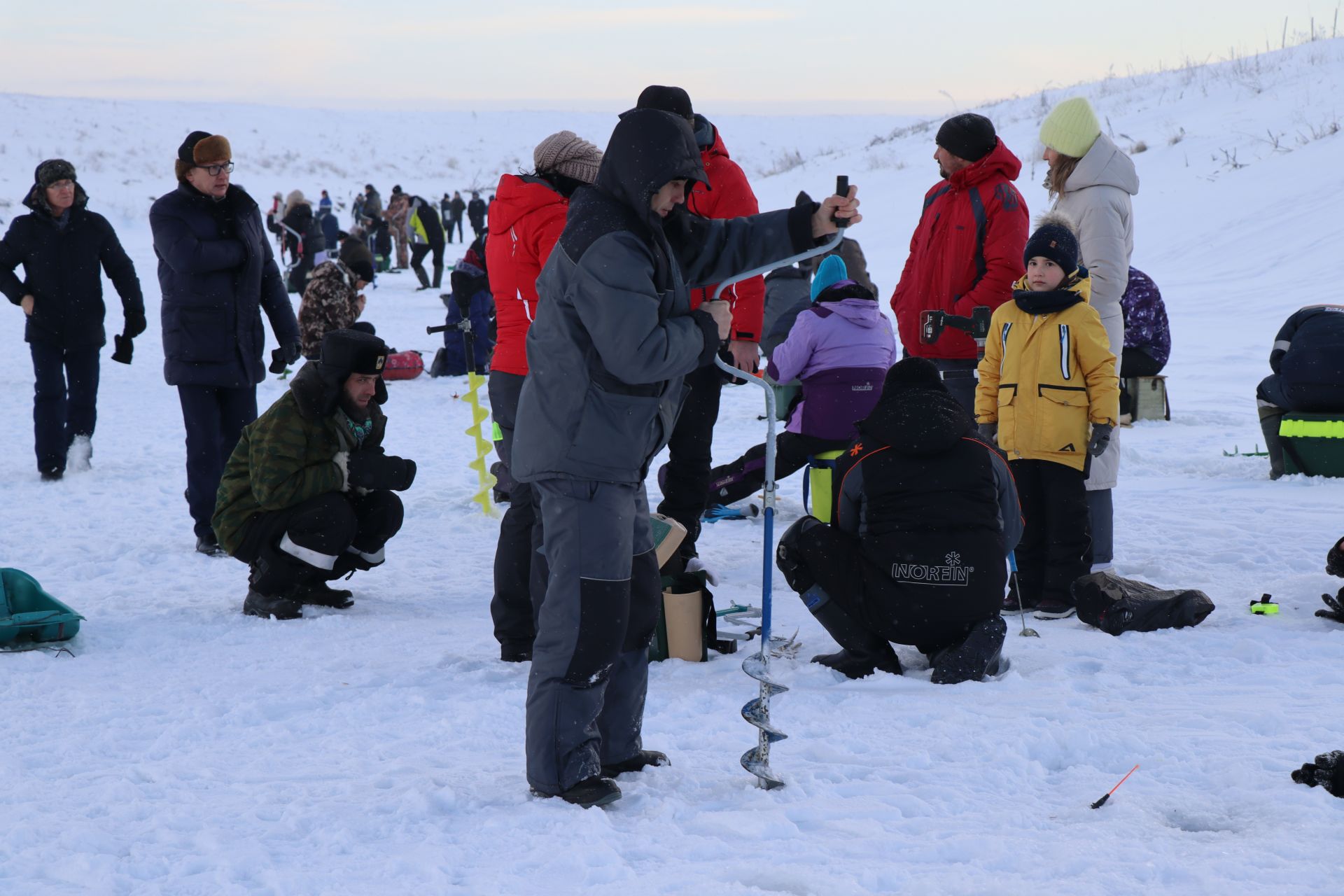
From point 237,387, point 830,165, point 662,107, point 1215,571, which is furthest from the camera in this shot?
point 830,165

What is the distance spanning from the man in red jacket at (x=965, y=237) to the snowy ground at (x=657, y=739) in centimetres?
129

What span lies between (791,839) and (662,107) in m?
2.84

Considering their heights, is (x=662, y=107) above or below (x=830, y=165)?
below

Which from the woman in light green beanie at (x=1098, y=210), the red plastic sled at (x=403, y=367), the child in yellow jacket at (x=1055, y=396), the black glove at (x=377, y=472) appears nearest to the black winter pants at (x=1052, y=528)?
the child in yellow jacket at (x=1055, y=396)

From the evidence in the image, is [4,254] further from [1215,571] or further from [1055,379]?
[1215,571]

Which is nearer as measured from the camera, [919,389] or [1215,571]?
[919,389]

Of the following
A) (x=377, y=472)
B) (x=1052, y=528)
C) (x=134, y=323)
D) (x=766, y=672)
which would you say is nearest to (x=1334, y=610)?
(x=1052, y=528)

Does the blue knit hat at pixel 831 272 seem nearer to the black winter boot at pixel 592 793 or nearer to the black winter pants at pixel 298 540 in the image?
the black winter pants at pixel 298 540

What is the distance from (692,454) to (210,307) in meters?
2.51

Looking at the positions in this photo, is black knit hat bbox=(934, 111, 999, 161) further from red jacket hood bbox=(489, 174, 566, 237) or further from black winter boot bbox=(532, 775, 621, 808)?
black winter boot bbox=(532, 775, 621, 808)

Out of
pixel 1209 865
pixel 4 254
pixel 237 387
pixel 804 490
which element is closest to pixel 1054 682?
pixel 1209 865

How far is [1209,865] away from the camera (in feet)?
8.34

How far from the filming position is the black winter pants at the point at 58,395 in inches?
284

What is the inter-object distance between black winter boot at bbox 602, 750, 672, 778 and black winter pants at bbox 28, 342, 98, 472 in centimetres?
551
